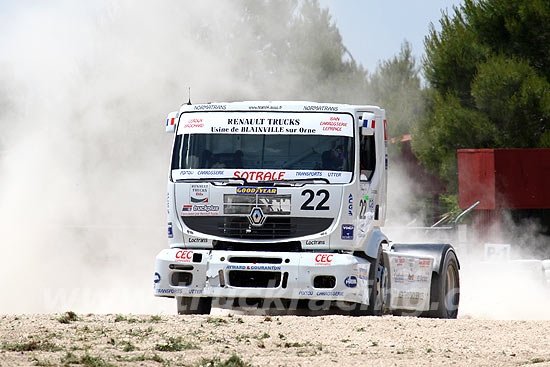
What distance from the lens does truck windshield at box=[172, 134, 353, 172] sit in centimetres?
1266

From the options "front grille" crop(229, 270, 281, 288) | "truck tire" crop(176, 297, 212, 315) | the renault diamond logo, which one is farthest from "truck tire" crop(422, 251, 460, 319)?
"truck tire" crop(176, 297, 212, 315)

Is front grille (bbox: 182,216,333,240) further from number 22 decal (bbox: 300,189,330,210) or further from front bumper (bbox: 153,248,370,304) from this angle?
front bumper (bbox: 153,248,370,304)

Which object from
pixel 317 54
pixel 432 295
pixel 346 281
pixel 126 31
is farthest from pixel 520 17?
pixel 346 281

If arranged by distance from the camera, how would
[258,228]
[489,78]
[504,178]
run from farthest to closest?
[489,78] → [504,178] → [258,228]

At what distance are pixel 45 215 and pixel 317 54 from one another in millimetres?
24552

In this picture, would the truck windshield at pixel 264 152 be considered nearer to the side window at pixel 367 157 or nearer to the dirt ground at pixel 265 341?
the side window at pixel 367 157

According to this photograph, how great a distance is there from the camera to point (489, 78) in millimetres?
35688

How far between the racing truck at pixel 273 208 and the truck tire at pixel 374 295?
16 mm

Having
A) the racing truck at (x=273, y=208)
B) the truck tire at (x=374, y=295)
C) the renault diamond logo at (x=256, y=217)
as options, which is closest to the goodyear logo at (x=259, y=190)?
the racing truck at (x=273, y=208)

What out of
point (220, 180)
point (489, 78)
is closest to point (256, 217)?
point (220, 180)

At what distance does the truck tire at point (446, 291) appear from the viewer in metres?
14.5

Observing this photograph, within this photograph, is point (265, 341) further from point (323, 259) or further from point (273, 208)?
point (273, 208)

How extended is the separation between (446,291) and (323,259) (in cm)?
323

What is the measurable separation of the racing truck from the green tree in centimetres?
2327
